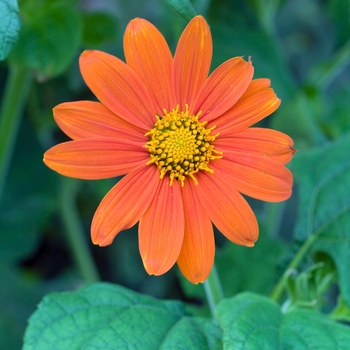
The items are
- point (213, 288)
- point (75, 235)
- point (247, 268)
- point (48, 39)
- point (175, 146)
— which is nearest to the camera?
point (175, 146)

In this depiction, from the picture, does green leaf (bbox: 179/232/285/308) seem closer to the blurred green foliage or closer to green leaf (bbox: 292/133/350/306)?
the blurred green foliage

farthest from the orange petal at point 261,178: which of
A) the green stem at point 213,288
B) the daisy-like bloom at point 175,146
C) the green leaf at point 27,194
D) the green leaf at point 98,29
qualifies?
the green leaf at point 27,194

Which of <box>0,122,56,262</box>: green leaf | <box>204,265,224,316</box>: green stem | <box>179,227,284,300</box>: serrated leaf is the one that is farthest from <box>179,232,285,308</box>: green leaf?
<box>0,122,56,262</box>: green leaf

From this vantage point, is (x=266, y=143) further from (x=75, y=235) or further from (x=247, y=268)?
(x=75, y=235)

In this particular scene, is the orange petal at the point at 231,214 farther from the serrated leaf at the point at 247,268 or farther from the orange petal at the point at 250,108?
the serrated leaf at the point at 247,268

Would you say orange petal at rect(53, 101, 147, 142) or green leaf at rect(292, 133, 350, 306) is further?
green leaf at rect(292, 133, 350, 306)

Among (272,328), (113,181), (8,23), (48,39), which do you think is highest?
(48,39)

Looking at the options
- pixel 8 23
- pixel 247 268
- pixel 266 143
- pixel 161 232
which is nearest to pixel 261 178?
pixel 266 143
